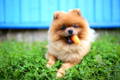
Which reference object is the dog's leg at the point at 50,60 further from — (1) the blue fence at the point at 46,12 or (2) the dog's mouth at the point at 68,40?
(1) the blue fence at the point at 46,12

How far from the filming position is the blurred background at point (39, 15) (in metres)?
6.86

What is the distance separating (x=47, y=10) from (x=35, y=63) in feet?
8.80

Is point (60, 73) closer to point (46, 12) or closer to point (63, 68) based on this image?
point (63, 68)

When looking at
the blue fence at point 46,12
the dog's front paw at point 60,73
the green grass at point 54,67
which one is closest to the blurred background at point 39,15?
the blue fence at point 46,12

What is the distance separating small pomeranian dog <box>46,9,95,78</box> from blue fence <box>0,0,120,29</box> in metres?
2.33

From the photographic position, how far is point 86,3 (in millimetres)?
7039

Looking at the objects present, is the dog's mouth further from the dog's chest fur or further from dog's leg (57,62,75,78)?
dog's leg (57,62,75,78)

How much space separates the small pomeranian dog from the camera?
4.39 metres

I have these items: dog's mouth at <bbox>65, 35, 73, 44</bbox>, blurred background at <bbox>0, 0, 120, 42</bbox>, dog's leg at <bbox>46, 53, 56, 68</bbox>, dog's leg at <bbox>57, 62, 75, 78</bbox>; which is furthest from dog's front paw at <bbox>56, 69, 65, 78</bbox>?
blurred background at <bbox>0, 0, 120, 42</bbox>

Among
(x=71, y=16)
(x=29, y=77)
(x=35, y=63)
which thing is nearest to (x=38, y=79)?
(x=29, y=77)

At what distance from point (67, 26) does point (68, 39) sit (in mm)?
248

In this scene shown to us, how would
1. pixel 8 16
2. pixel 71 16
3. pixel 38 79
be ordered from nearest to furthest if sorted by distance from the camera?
pixel 38 79, pixel 71 16, pixel 8 16

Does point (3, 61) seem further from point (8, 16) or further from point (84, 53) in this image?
point (8, 16)

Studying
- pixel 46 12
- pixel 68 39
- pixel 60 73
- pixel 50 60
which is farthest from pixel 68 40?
pixel 46 12
